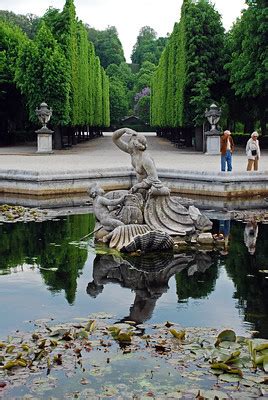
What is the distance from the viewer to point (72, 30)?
34.0 metres

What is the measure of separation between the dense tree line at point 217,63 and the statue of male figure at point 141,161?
18.7 meters

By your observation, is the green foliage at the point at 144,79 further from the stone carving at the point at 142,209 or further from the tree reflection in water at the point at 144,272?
the tree reflection in water at the point at 144,272

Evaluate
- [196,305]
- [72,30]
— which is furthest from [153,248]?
[72,30]

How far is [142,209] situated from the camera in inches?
401

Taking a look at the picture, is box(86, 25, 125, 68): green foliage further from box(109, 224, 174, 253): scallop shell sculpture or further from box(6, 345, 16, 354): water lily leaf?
box(6, 345, 16, 354): water lily leaf

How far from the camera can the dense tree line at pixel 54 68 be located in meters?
31.2

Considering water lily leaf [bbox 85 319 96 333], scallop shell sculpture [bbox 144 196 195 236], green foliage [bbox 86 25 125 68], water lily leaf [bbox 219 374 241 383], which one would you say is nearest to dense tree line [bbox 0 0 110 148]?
scallop shell sculpture [bbox 144 196 195 236]

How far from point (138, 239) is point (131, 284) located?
4.80 feet

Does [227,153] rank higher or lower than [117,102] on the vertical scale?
lower

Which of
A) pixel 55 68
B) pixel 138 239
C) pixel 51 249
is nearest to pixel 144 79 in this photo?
pixel 55 68

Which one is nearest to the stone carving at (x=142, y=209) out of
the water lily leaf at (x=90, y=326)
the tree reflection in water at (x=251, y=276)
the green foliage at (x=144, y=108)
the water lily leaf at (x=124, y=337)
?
the tree reflection in water at (x=251, y=276)

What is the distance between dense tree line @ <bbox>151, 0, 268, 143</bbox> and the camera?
28.7 meters

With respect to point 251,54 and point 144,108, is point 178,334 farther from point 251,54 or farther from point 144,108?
point 144,108

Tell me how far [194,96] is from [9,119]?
14.1 m
